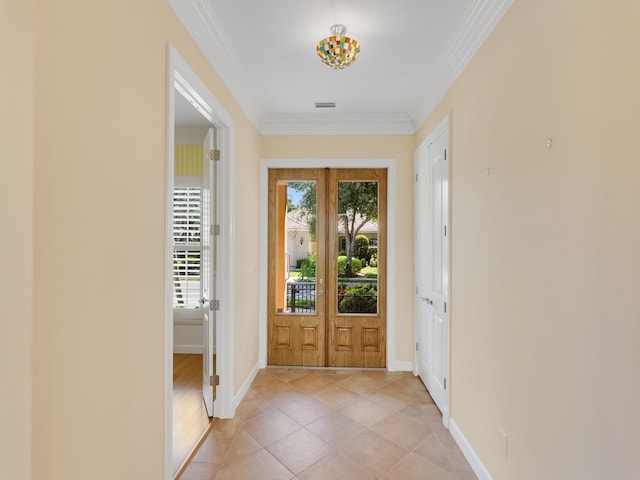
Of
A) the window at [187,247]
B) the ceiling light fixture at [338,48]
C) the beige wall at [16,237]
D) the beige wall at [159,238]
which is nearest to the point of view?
the beige wall at [16,237]

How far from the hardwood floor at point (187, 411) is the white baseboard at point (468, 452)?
5.99 ft

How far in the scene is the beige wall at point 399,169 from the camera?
12.8 feet

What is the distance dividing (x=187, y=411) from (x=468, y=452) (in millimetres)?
2187

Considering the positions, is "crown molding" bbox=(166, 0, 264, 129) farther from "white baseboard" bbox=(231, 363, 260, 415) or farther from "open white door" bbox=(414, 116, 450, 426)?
"white baseboard" bbox=(231, 363, 260, 415)

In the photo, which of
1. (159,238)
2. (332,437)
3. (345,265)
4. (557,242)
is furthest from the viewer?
(345,265)

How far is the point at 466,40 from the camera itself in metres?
2.24

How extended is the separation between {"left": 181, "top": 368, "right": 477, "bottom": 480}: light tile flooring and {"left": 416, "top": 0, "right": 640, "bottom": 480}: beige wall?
0.45 meters

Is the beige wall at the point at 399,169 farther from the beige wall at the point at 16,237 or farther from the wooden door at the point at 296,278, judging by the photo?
the beige wall at the point at 16,237

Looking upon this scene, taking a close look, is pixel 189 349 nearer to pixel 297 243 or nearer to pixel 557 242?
pixel 297 243

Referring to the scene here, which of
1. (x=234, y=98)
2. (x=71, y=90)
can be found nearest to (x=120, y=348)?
(x=71, y=90)

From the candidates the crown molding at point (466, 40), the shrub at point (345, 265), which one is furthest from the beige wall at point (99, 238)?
the shrub at point (345, 265)

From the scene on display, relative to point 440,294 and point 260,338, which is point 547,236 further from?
point 260,338

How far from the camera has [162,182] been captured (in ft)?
5.58

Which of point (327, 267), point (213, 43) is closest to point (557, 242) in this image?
point (213, 43)
